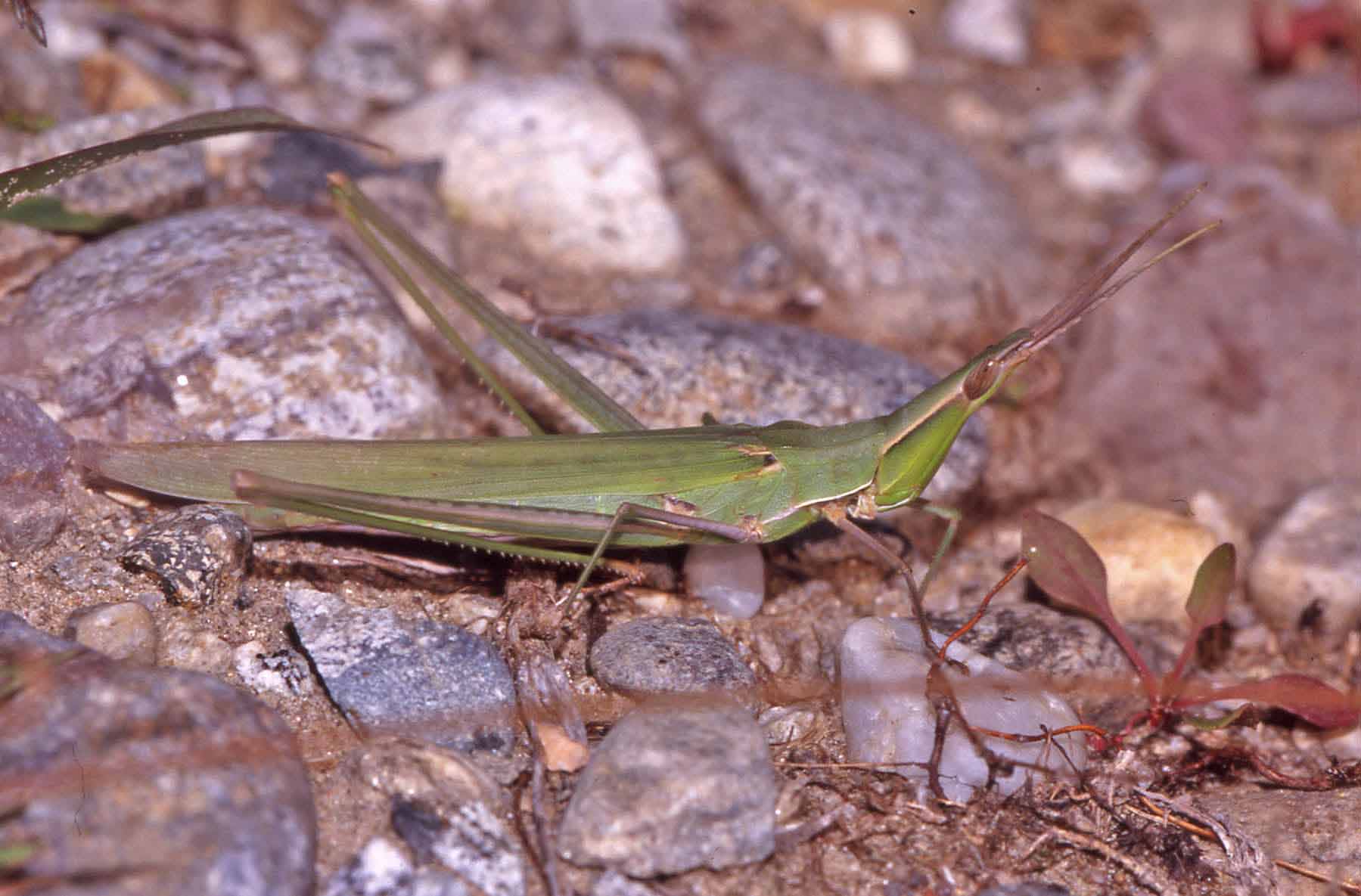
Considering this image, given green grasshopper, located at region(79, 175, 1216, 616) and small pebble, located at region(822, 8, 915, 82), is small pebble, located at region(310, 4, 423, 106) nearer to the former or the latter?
green grasshopper, located at region(79, 175, 1216, 616)

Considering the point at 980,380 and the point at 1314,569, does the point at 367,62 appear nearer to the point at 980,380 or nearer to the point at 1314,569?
the point at 980,380

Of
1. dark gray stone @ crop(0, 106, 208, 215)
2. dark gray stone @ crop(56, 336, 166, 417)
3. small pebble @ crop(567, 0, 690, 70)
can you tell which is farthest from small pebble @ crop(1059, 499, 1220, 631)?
small pebble @ crop(567, 0, 690, 70)

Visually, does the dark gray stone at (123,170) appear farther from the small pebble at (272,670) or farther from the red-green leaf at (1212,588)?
the red-green leaf at (1212,588)

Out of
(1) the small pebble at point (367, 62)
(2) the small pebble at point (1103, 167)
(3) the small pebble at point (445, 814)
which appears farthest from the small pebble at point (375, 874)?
(2) the small pebble at point (1103, 167)

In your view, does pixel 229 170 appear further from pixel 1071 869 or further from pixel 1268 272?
pixel 1268 272

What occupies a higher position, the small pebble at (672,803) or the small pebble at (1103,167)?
the small pebble at (1103,167)

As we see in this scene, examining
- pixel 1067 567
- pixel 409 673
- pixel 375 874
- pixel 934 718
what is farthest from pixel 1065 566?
pixel 375 874

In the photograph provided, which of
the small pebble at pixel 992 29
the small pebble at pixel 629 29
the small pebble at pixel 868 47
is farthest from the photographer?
the small pebble at pixel 992 29
